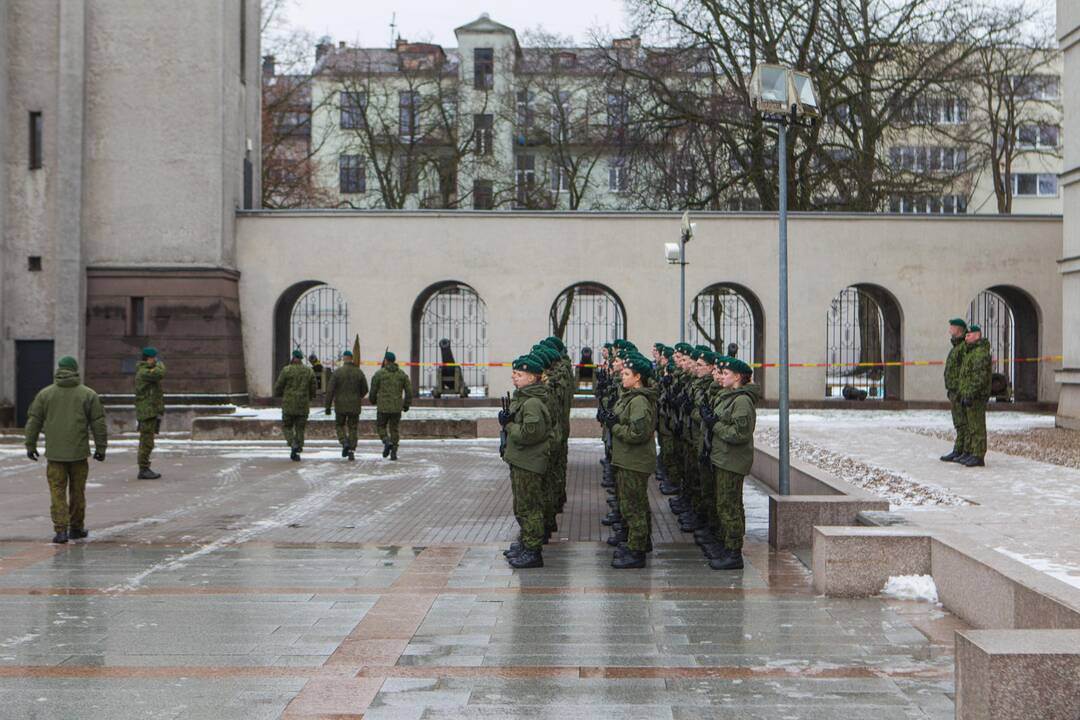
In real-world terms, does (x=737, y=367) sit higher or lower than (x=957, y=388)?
higher

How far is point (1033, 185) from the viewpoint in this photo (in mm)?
68438

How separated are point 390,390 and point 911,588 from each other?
13252 millimetres

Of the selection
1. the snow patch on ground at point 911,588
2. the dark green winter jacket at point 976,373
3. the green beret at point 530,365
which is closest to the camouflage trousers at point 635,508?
the green beret at point 530,365

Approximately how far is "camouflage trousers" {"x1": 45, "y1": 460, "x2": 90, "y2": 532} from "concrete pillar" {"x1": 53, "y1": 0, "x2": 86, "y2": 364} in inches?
696

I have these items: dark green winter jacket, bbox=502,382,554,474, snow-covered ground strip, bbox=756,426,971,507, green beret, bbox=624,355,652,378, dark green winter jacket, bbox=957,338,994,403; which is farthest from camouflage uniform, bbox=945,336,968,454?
dark green winter jacket, bbox=502,382,554,474

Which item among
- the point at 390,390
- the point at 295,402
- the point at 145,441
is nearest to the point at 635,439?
the point at 145,441

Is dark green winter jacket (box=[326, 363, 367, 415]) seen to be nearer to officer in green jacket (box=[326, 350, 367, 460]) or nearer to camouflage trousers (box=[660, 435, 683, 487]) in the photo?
officer in green jacket (box=[326, 350, 367, 460])

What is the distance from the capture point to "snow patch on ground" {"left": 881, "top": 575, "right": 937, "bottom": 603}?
838 centimetres

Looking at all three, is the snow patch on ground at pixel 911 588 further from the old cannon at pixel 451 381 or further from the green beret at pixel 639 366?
the old cannon at pixel 451 381

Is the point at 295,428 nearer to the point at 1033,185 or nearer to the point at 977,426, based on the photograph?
the point at 977,426

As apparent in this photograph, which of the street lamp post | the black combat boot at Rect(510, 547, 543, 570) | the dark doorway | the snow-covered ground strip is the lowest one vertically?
the black combat boot at Rect(510, 547, 543, 570)

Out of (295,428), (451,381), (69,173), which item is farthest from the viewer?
(451,381)

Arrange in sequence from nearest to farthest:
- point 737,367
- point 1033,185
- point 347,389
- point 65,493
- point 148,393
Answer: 1. point 737,367
2. point 65,493
3. point 148,393
4. point 347,389
5. point 1033,185

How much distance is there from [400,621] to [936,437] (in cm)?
1481
